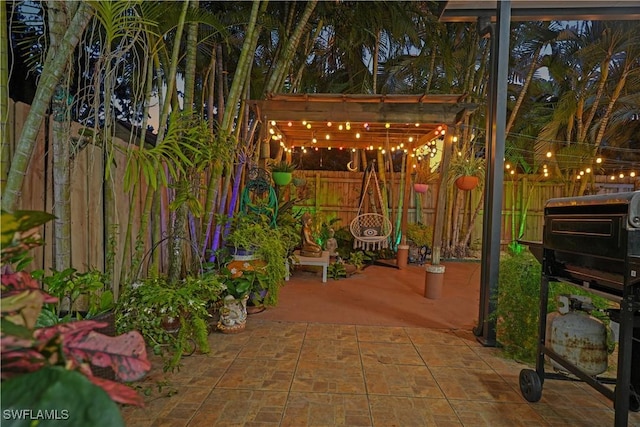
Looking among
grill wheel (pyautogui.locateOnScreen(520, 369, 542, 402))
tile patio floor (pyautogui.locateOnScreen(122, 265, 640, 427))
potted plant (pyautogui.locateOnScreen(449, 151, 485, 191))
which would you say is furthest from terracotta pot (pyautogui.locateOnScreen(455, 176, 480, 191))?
grill wheel (pyautogui.locateOnScreen(520, 369, 542, 402))

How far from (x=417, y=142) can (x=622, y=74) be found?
3.90 meters

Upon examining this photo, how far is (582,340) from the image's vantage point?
63.8 inches

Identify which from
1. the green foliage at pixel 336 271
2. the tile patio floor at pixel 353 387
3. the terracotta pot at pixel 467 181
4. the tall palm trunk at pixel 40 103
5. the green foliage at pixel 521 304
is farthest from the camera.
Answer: the green foliage at pixel 336 271

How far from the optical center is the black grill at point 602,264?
4.21 feet

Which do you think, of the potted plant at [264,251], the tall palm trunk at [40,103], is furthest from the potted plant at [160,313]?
the potted plant at [264,251]

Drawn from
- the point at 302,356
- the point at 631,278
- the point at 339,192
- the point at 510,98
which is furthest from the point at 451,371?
the point at 510,98

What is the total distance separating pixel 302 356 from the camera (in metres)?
2.24

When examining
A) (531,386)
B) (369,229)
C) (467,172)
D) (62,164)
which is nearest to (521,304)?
(531,386)

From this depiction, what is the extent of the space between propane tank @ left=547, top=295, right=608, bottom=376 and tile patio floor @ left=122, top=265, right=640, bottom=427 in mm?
291

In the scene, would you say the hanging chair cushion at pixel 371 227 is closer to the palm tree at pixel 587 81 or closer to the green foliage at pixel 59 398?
the palm tree at pixel 587 81

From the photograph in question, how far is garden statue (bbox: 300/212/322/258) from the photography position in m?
4.69

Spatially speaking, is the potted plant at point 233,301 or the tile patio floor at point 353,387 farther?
the potted plant at point 233,301

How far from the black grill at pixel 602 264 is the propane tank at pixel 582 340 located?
0.05 metres

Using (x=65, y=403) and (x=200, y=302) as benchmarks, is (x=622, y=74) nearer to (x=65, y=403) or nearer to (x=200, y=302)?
(x=200, y=302)
